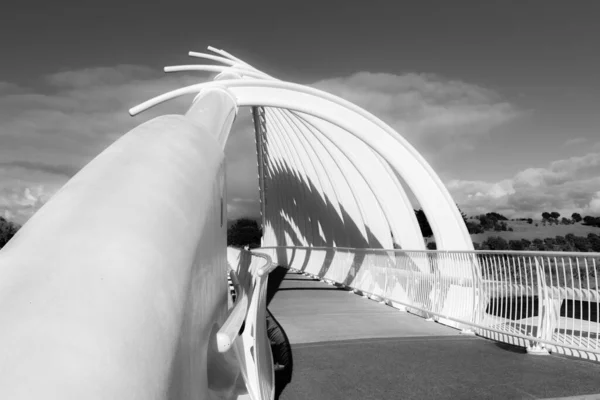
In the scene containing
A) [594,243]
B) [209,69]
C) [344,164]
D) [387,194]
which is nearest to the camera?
[387,194]

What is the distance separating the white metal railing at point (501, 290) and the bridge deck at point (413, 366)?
0.92ft

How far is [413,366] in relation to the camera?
631cm

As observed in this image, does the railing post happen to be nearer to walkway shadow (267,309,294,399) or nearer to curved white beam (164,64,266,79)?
walkway shadow (267,309,294,399)

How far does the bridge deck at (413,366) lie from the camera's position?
5207 millimetres

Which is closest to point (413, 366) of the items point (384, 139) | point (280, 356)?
point (280, 356)

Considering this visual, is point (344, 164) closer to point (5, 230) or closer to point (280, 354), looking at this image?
point (280, 354)

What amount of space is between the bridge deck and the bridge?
35 millimetres

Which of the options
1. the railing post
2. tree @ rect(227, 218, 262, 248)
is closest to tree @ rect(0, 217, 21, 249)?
tree @ rect(227, 218, 262, 248)

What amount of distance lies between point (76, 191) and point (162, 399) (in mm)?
1050

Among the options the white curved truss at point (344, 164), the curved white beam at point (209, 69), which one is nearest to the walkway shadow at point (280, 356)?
the white curved truss at point (344, 164)

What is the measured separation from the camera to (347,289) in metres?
17.2

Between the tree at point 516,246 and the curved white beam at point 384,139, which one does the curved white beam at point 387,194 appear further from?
the tree at point 516,246

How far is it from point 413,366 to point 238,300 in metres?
2.85

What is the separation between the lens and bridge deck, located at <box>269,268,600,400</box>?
17.1 feet
